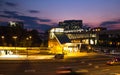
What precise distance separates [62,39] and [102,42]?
192 ft

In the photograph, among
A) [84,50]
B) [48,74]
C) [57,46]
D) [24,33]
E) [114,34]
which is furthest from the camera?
[114,34]

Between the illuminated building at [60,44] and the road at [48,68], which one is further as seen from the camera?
the illuminated building at [60,44]

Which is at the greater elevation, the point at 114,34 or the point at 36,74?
the point at 114,34

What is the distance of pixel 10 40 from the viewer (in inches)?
5832

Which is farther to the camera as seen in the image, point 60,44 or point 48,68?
point 60,44

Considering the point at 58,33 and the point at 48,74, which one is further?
the point at 58,33

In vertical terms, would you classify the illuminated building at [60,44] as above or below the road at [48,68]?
above

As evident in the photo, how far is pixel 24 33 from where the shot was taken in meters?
166

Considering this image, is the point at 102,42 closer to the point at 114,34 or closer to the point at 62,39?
the point at 114,34

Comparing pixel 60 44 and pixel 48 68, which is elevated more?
pixel 60 44

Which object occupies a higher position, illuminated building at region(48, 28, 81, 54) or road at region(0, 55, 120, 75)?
illuminated building at region(48, 28, 81, 54)

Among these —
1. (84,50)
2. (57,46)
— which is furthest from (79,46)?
(57,46)

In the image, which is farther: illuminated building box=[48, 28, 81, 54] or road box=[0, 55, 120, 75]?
illuminated building box=[48, 28, 81, 54]

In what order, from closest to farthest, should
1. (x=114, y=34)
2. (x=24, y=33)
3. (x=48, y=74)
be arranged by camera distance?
(x=48, y=74) → (x=24, y=33) → (x=114, y=34)
